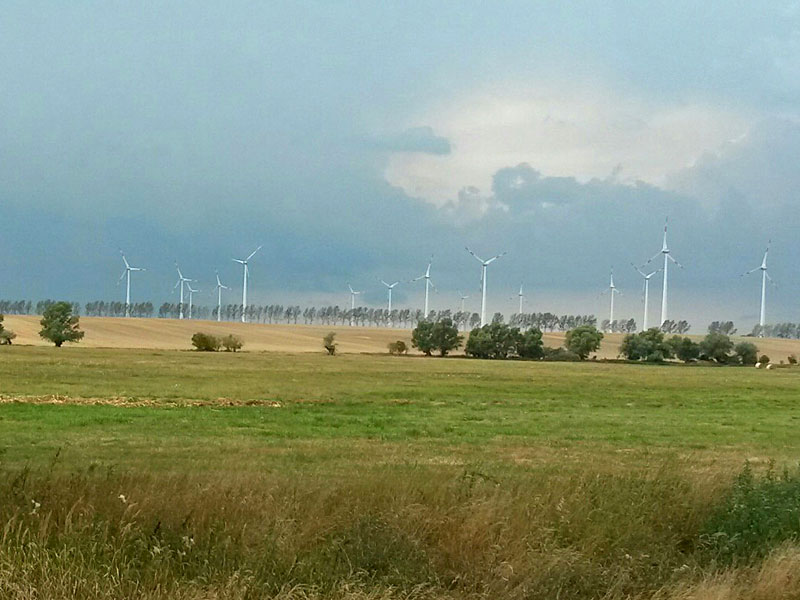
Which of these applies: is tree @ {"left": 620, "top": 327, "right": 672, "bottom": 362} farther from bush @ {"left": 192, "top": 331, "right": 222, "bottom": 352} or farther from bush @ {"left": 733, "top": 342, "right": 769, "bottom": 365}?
bush @ {"left": 192, "top": 331, "right": 222, "bottom": 352}

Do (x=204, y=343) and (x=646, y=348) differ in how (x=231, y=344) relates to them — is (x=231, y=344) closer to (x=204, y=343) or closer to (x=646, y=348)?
(x=204, y=343)

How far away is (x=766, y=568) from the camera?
9.69m

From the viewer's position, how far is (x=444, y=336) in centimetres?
13400

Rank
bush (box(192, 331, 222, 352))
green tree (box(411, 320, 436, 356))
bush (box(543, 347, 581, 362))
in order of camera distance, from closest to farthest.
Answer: bush (box(192, 331, 222, 352)), bush (box(543, 347, 581, 362)), green tree (box(411, 320, 436, 356))

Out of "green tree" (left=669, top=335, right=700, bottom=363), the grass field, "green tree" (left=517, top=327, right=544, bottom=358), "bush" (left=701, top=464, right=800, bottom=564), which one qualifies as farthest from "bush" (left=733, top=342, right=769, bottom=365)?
"bush" (left=701, top=464, right=800, bottom=564)

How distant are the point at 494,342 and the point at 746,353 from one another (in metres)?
39.1

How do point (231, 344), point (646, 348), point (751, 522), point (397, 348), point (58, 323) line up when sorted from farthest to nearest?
point (646, 348) < point (397, 348) < point (231, 344) < point (58, 323) < point (751, 522)

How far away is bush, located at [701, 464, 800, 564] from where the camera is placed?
10547mm

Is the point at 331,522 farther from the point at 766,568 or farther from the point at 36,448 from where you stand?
the point at 36,448

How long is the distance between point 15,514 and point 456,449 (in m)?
15.9

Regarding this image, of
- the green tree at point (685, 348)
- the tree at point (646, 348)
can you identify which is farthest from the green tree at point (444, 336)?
the green tree at point (685, 348)

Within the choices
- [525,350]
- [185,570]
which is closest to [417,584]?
[185,570]

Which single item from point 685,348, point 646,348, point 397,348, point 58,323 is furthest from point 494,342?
point 58,323

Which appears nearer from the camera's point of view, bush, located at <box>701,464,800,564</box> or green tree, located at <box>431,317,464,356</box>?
bush, located at <box>701,464,800,564</box>
